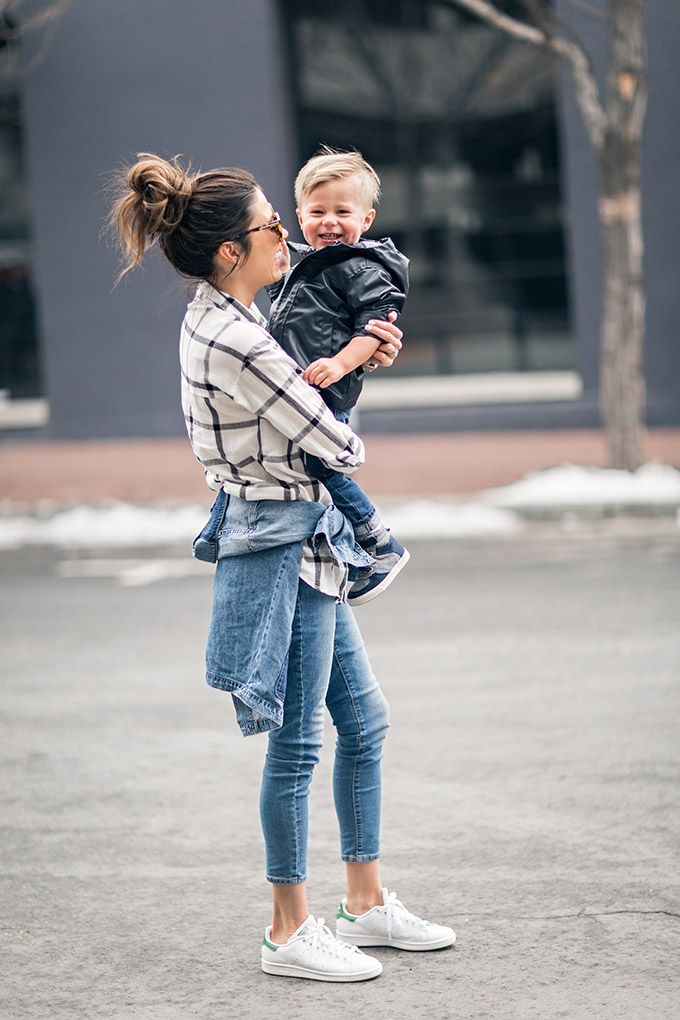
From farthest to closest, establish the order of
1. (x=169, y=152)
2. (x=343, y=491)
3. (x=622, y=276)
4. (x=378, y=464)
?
1. (x=169, y=152)
2. (x=378, y=464)
3. (x=622, y=276)
4. (x=343, y=491)

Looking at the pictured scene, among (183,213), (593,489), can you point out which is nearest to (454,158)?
(593,489)

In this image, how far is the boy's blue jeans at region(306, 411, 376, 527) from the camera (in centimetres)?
333

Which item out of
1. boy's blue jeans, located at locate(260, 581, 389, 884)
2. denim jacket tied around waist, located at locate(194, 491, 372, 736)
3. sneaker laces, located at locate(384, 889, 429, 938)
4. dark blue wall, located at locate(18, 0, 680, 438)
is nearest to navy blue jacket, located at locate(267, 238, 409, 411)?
denim jacket tied around waist, located at locate(194, 491, 372, 736)

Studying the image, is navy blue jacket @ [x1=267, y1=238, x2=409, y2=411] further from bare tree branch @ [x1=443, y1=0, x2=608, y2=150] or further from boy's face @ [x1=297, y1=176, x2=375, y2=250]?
bare tree branch @ [x1=443, y1=0, x2=608, y2=150]

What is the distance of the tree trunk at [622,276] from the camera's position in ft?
38.6

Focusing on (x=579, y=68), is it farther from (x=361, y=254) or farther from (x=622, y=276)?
(x=361, y=254)

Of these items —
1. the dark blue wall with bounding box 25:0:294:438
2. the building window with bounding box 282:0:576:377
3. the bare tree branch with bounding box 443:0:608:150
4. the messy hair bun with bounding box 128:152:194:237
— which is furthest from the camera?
the dark blue wall with bounding box 25:0:294:438

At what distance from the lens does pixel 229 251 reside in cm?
325

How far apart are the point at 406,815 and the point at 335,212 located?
85.2 inches

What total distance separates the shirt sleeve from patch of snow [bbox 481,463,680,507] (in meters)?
7.55

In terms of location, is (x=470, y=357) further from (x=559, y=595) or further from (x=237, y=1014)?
(x=237, y=1014)

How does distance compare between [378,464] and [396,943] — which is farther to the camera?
[378,464]

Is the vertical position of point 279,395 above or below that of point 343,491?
above

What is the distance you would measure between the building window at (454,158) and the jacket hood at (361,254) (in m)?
13.1
